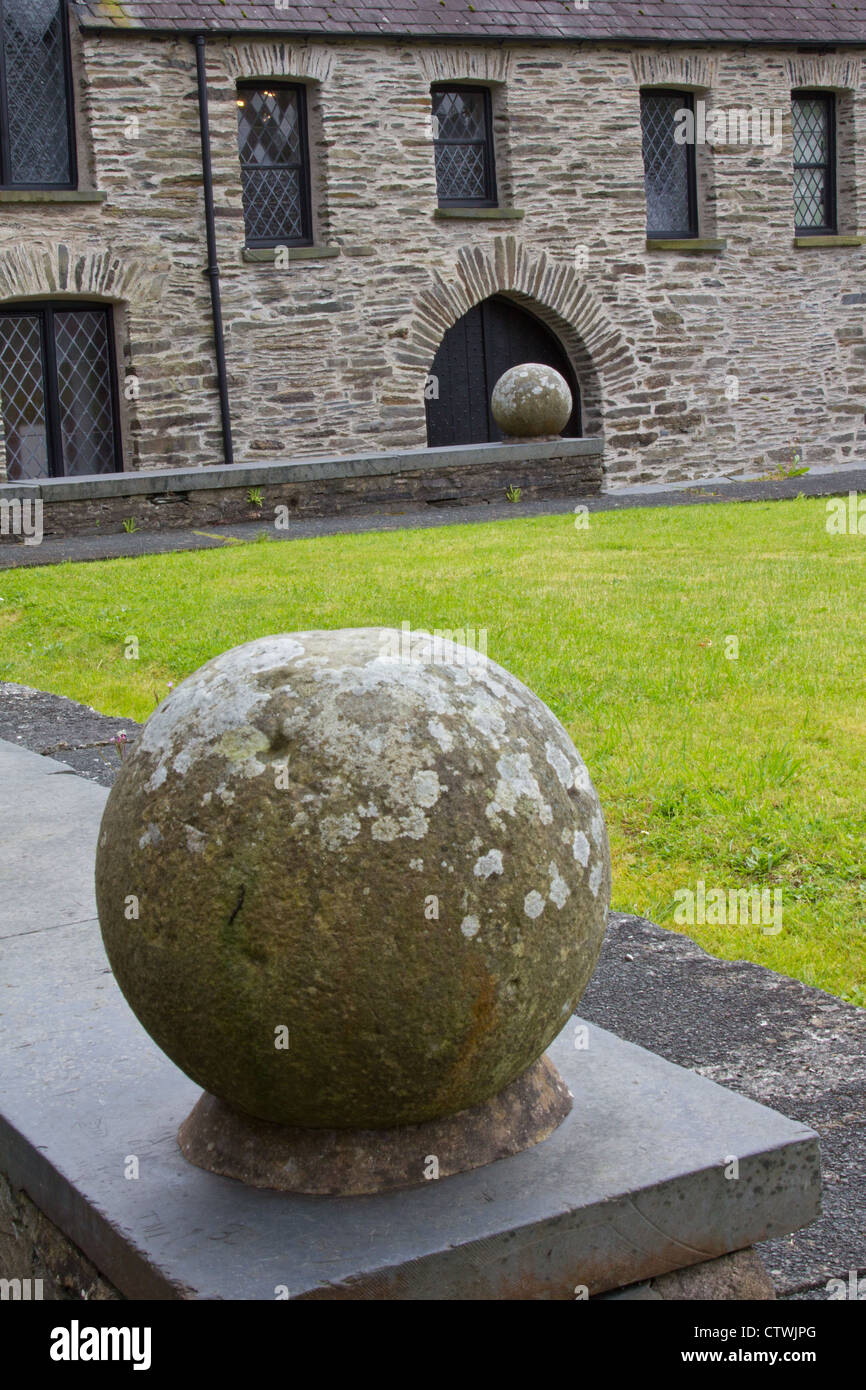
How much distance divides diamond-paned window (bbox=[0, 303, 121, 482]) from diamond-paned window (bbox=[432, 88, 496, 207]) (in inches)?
192

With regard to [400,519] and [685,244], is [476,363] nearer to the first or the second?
[685,244]

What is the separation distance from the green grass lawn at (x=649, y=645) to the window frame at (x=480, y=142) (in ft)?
22.5

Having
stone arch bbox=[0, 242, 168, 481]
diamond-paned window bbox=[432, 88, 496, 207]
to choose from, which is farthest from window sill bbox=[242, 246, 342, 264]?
diamond-paned window bbox=[432, 88, 496, 207]

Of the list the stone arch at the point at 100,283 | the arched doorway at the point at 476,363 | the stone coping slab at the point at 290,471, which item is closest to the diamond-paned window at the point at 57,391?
the stone arch at the point at 100,283

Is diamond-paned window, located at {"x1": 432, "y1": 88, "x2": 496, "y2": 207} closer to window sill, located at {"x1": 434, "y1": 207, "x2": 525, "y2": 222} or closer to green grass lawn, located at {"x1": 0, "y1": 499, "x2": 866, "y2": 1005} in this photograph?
window sill, located at {"x1": 434, "y1": 207, "x2": 525, "y2": 222}

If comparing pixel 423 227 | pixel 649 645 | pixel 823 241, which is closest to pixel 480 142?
pixel 423 227

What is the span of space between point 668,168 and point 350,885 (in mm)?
19971

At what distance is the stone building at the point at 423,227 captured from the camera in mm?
16703

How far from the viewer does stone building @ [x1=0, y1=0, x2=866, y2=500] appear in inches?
658

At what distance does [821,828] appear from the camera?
532cm

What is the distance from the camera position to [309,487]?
1470 cm

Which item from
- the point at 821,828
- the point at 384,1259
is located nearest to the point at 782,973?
the point at 821,828

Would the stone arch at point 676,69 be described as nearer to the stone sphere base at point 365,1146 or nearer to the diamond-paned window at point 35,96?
the diamond-paned window at point 35,96

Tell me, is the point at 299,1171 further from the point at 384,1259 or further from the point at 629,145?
the point at 629,145
